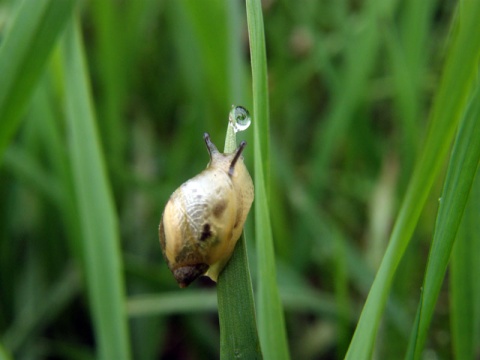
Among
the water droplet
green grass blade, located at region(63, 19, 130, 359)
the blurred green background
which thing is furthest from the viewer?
the blurred green background

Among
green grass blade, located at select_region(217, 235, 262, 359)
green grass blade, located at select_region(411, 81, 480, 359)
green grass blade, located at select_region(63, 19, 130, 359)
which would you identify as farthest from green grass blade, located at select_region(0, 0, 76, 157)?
green grass blade, located at select_region(411, 81, 480, 359)

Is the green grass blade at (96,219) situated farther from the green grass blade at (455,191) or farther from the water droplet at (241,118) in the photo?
the green grass blade at (455,191)

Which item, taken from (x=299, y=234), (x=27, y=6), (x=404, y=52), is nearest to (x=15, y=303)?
(x=299, y=234)

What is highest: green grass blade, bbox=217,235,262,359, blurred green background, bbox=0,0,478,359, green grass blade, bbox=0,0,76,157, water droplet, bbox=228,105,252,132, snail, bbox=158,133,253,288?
green grass blade, bbox=0,0,76,157

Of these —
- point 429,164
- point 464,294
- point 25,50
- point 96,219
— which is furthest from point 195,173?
point 429,164

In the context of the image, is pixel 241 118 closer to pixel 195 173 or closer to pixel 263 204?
pixel 263 204

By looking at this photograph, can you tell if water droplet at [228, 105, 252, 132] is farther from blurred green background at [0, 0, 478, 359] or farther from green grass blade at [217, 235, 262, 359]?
blurred green background at [0, 0, 478, 359]

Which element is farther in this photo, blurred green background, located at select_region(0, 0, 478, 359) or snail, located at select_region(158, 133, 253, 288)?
blurred green background, located at select_region(0, 0, 478, 359)
